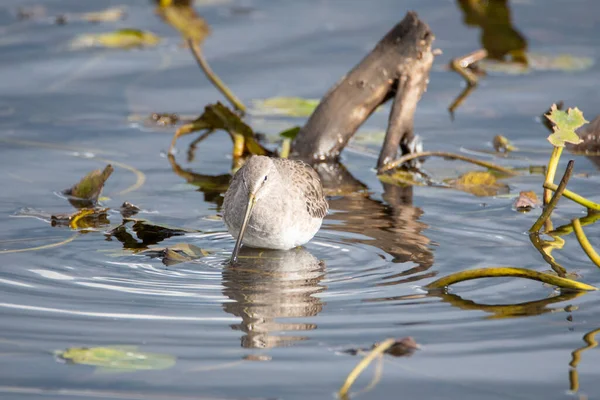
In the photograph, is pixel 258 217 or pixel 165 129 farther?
pixel 165 129

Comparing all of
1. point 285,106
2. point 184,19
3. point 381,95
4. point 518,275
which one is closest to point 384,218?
point 381,95

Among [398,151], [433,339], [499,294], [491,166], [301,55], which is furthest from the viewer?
[301,55]

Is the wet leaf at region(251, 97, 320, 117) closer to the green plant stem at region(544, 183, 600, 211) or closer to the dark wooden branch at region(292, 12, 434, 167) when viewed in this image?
the dark wooden branch at region(292, 12, 434, 167)

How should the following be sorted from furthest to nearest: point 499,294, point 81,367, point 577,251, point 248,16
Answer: point 248,16 < point 577,251 < point 499,294 < point 81,367

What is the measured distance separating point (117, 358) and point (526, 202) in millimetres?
3802

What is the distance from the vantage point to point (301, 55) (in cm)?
1204

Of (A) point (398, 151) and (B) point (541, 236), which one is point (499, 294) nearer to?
(B) point (541, 236)

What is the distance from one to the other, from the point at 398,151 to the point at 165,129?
2179 millimetres

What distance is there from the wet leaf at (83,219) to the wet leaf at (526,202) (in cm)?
292

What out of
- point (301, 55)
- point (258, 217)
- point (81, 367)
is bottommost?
point (81, 367)

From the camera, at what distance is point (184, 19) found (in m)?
13.2

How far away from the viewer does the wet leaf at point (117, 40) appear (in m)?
12.1

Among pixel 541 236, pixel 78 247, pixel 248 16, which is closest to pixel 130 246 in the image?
pixel 78 247

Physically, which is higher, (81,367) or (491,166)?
(491,166)
